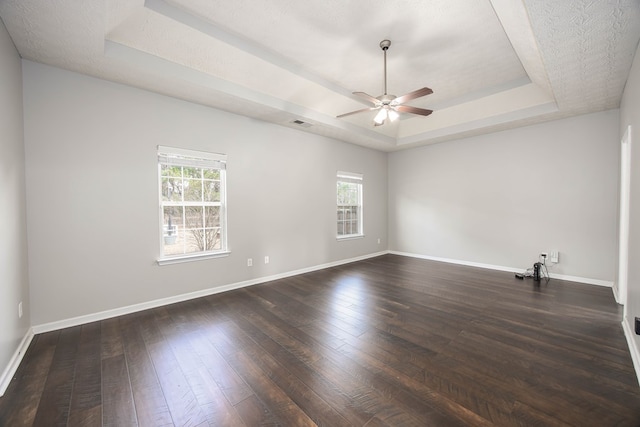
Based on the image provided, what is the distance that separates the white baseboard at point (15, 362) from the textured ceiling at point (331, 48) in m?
2.69

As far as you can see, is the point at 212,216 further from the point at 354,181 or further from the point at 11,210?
the point at 354,181

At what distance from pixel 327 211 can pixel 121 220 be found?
135 inches

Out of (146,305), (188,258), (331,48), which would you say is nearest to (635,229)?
(331,48)

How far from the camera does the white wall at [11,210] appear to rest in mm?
1981

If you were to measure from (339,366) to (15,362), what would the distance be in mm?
2624

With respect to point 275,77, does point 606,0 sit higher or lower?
lower

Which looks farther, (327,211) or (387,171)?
(387,171)

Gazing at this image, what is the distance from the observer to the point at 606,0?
1.85 m

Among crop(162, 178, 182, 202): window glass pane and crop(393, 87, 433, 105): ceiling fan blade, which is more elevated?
crop(393, 87, 433, 105): ceiling fan blade

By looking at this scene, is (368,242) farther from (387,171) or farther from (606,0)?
(606,0)

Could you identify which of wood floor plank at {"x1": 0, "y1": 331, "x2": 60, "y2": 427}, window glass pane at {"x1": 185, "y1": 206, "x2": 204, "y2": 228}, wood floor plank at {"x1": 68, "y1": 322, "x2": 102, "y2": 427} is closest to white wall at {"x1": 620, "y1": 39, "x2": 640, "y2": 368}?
wood floor plank at {"x1": 68, "y1": 322, "x2": 102, "y2": 427}

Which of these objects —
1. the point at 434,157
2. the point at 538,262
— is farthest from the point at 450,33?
the point at 538,262

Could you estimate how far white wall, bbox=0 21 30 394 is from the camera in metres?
1.98

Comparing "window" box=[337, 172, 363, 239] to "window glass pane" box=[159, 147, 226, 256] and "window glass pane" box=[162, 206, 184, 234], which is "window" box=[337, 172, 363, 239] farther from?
"window glass pane" box=[162, 206, 184, 234]
